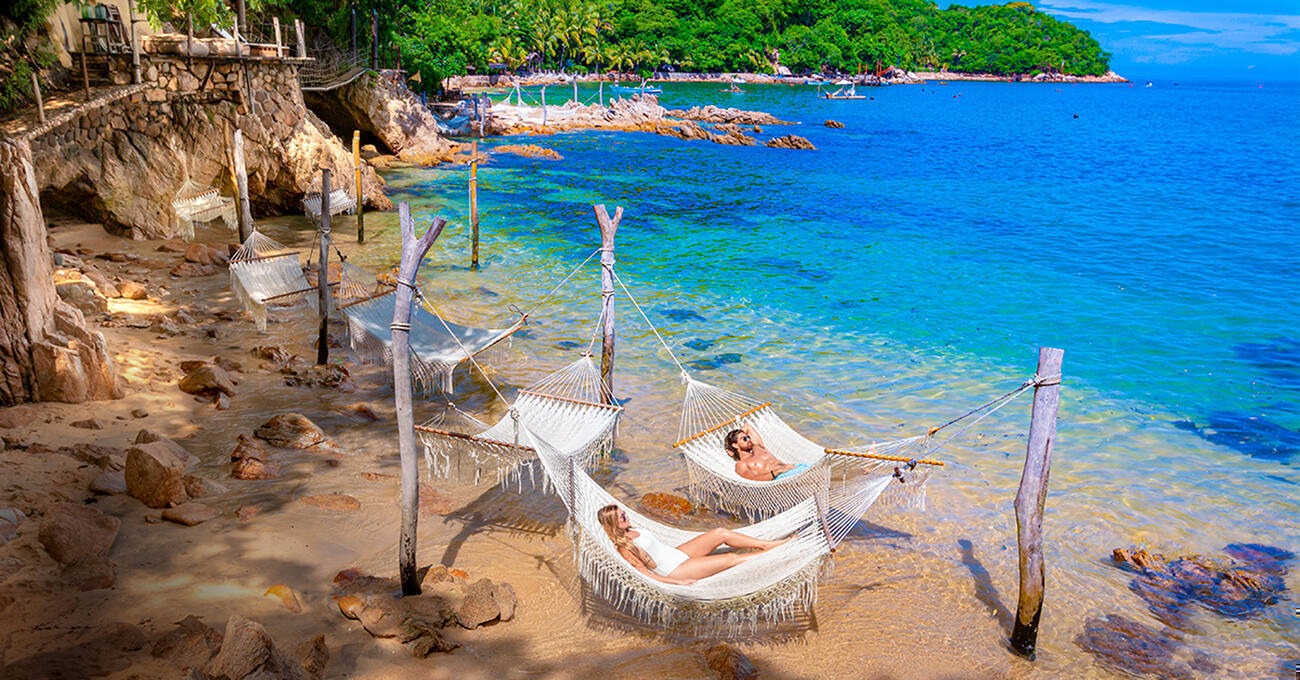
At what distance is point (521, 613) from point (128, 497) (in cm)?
246

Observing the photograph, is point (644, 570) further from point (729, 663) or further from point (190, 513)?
point (190, 513)

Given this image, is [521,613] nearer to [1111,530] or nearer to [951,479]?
[951,479]

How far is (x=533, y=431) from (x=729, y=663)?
83.0 inches

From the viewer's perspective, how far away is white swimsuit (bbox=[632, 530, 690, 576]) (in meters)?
4.39

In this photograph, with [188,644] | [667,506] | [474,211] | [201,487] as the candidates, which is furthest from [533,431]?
[474,211]

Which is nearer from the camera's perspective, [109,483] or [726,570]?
[726,570]

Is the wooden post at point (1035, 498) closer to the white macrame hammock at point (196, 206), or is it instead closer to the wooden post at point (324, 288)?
the wooden post at point (324, 288)

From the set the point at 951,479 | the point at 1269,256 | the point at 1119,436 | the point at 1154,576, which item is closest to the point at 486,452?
the point at 951,479

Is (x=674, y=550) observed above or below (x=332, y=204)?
below

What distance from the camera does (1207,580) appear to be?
4.96m

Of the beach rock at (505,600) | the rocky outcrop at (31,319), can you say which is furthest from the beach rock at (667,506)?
the rocky outcrop at (31,319)

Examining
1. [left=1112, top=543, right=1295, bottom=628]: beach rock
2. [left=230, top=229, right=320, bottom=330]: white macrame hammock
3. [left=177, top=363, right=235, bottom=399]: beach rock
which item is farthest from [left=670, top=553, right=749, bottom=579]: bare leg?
[left=230, top=229, right=320, bottom=330]: white macrame hammock

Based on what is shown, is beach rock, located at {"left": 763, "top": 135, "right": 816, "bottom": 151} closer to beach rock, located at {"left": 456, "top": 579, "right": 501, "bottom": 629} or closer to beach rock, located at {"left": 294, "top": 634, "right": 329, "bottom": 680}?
beach rock, located at {"left": 456, "top": 579, "right": 501, "bottom": 629}

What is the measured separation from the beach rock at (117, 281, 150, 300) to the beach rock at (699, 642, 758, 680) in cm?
752
